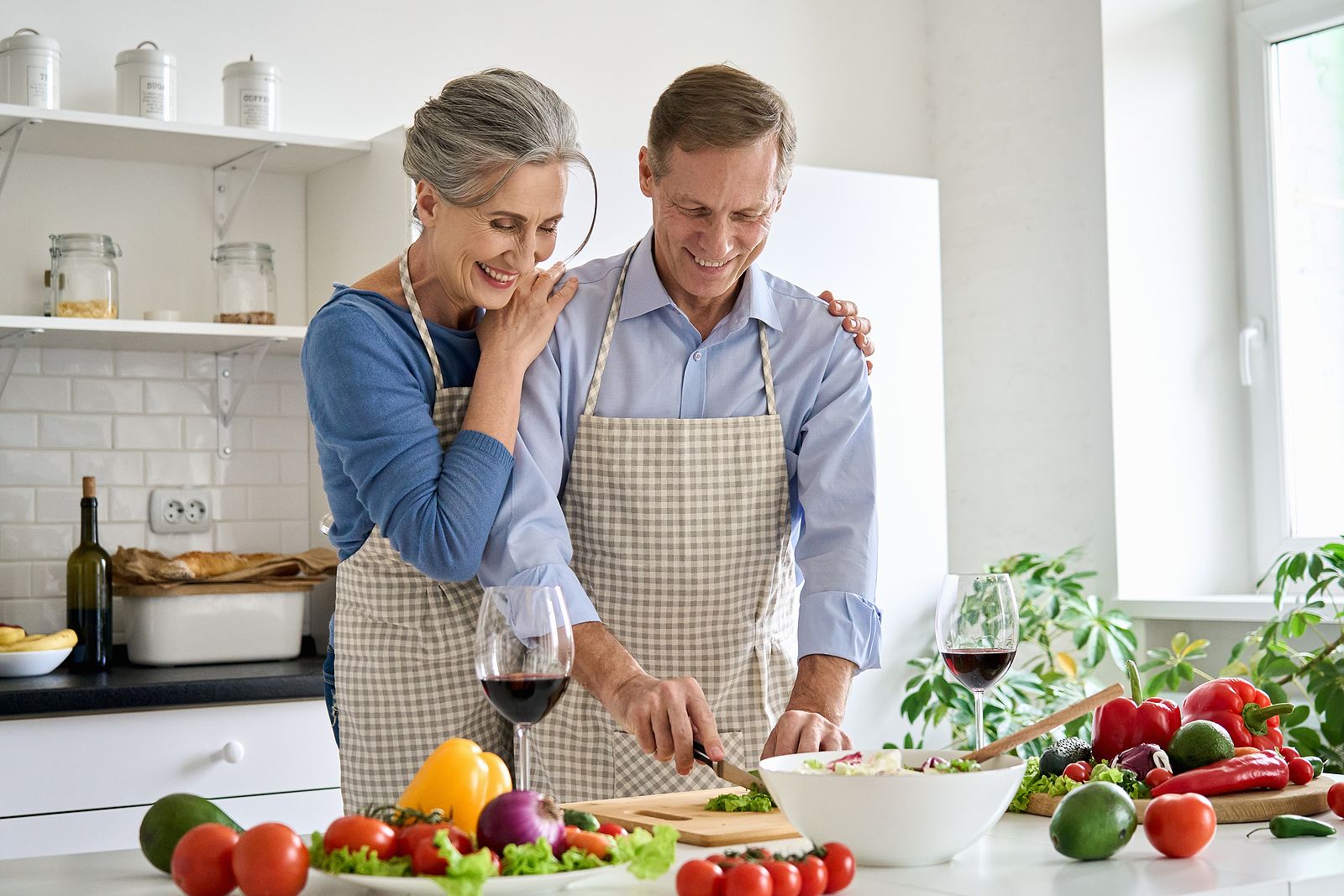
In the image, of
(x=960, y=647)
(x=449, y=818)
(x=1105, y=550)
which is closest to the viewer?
(x=449, y=818)

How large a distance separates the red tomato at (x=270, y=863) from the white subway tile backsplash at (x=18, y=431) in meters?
2.40

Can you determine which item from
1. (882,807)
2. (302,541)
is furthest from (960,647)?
(302,541)

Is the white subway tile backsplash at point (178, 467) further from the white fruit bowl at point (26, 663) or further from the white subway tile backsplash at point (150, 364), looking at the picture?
the white fruit bowl at point (26, 663)

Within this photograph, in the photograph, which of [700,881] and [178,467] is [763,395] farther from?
[178,467]

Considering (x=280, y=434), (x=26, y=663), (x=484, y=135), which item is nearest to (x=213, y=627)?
(x=26, y=663)

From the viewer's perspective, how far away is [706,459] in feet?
6.25

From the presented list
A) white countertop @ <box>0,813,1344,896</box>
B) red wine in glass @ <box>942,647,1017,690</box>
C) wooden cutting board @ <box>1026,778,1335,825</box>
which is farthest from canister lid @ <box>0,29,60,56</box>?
wooden cutting board @ <box>1026,778,1335,825</box>

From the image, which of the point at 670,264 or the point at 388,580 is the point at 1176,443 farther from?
the point at 388,580

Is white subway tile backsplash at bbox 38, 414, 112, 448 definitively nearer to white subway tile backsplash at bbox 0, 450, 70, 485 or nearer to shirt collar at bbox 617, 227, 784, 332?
white subway tile backsplash at bbox 0, 450, 70, 485

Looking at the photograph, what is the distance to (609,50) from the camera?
386 centimetres

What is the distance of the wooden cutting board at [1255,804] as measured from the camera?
139 centimetres

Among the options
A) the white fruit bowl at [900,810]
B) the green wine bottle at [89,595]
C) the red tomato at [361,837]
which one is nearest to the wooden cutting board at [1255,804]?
the white fruit bowl at [900,810]

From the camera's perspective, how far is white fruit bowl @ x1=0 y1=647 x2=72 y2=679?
2756mm

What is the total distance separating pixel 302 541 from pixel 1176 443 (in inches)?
87.6
